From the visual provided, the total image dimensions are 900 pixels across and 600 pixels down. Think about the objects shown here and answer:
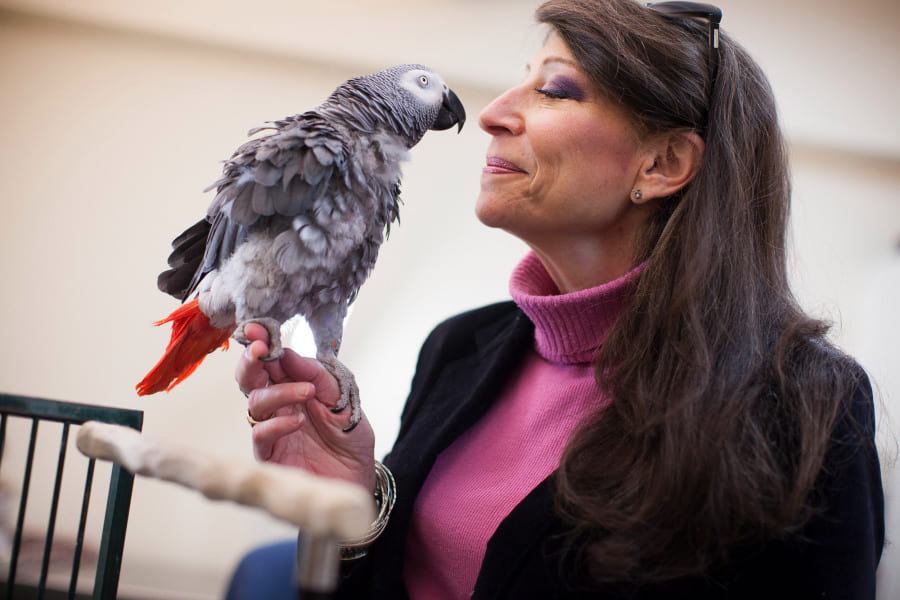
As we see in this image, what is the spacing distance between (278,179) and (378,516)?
44 centimetres

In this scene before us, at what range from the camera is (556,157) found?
2.25 ft

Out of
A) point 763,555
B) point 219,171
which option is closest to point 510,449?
point 763,555

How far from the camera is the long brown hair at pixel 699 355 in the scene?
0.56m

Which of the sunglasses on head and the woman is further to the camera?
the sunglasses on head

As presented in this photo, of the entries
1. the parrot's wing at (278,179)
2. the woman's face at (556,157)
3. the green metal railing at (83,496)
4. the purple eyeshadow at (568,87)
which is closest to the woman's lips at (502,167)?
the woman's face at (556,157)

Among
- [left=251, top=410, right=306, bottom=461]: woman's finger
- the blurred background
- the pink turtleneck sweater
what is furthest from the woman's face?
the blurred background

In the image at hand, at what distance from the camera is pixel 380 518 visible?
28.4 inches

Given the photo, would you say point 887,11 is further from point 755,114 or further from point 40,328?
point 40,328

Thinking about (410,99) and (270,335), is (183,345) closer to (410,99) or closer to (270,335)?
(270,335)

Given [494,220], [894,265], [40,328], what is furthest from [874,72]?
[40,328]

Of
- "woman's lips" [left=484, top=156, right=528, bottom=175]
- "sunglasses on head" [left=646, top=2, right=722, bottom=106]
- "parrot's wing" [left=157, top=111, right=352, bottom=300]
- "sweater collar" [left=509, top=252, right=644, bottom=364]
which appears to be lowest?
"sweater collar" [left=509, top=252, right=644, bottom=364]

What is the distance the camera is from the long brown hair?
56cm

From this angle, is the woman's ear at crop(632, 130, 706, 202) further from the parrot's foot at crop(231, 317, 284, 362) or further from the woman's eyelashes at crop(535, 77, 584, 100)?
the parrot's foot at crop(231, 317, 284, 362)

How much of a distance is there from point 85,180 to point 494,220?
3.44 feet
